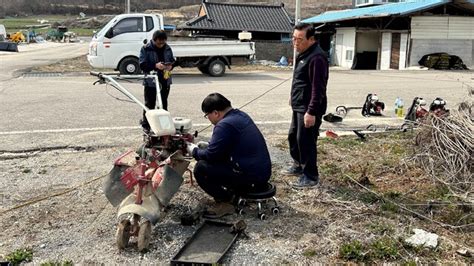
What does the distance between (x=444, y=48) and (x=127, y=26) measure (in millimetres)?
14350

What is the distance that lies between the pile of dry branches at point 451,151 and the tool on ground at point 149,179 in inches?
105

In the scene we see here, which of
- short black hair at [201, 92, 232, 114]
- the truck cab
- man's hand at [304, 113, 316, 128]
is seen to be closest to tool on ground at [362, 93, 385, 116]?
man's hand at [304, 113, 316, 128]

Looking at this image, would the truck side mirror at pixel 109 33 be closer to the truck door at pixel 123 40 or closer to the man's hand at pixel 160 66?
the truck door at pixel 123 40

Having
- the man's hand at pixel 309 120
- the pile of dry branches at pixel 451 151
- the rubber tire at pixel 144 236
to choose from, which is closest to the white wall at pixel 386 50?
the pile of dry branches at pixel 451 151

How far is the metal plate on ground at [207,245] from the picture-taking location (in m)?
3.53

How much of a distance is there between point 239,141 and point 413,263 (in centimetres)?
168

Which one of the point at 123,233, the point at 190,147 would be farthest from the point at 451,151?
the point at 123,233

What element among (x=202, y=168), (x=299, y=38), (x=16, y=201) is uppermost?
(x=299, y=38)

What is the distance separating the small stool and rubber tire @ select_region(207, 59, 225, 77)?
12.3 m

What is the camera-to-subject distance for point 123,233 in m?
3.70

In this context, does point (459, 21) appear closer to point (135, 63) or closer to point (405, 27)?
point (405, 27)

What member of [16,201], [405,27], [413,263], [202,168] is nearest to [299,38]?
[202,168]

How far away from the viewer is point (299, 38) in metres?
4.78

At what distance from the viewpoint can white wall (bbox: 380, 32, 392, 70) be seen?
22861 millimetres
